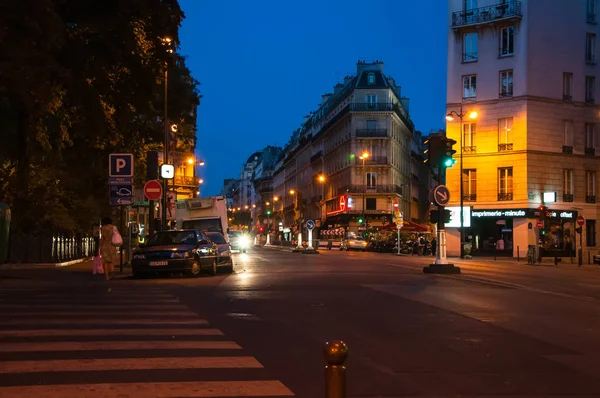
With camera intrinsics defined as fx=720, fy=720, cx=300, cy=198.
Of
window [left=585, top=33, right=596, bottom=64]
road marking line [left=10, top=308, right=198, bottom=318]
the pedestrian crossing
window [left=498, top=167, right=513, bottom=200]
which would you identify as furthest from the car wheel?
window [left=585, top=33, right=596, bottom=64]

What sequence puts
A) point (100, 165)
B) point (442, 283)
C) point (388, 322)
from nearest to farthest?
1. point (388, 322)
2. point (442, 283)
3. point (100, 165)

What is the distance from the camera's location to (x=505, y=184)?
53.1 meters

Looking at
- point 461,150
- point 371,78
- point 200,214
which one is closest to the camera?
point 200,214

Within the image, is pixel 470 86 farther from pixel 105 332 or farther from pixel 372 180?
pixel 105 332

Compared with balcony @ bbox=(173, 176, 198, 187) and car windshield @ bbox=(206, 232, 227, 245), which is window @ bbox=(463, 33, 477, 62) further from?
balcony @ bbox=(173, 176, 198, 187)

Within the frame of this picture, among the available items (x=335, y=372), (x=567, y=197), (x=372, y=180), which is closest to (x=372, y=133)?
(x=372, y=180)

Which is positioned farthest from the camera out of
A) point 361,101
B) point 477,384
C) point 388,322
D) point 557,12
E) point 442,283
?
point 361,101

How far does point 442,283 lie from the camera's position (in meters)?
20.9

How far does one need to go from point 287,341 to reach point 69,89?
15.1 metres

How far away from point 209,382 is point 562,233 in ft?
165

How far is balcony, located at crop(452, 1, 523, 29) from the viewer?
52688 mm

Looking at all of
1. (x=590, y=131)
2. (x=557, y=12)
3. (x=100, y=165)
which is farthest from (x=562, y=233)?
(x=100, y=165)

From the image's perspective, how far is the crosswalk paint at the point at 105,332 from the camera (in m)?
10.0

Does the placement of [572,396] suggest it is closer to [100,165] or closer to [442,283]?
[442,283]
